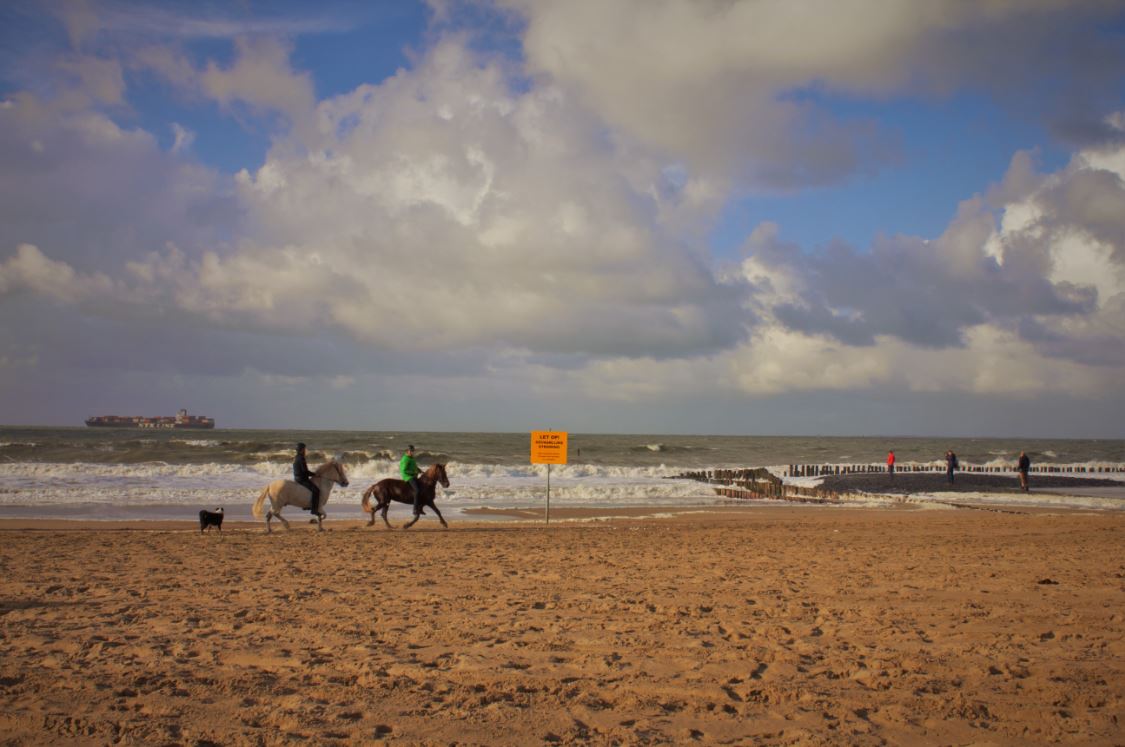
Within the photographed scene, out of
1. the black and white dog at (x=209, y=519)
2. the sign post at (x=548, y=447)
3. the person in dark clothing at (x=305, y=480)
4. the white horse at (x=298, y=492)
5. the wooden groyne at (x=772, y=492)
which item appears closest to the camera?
the black and white dog at (x=209, y=519)

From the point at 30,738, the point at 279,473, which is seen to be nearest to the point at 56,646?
the point at 30,738

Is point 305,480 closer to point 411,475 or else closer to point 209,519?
point 209,519

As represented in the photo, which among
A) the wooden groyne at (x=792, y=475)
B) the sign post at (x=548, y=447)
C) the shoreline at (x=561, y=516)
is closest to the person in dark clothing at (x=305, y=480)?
the shoreline at (x=561, y=516)

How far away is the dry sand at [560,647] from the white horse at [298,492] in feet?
11.2

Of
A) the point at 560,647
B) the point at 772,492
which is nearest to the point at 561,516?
the point at 772,492

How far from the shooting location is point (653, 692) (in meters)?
5.72

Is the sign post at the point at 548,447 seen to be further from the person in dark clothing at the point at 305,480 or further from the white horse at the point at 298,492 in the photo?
the person in dark clothing at the point at 305,480

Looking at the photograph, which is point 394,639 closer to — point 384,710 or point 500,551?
point 384,710

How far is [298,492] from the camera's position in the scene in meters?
16.9

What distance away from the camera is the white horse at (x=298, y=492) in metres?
16.6

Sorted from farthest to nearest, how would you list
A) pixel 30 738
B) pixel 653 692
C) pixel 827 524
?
pixel 827 524 < pixel 653 692 < pixel 30 738

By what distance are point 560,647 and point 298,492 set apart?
11.7 metres

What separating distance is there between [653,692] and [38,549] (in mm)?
12781

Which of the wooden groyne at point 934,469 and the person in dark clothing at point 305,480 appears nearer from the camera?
the person in dark clothing at point 305,480
